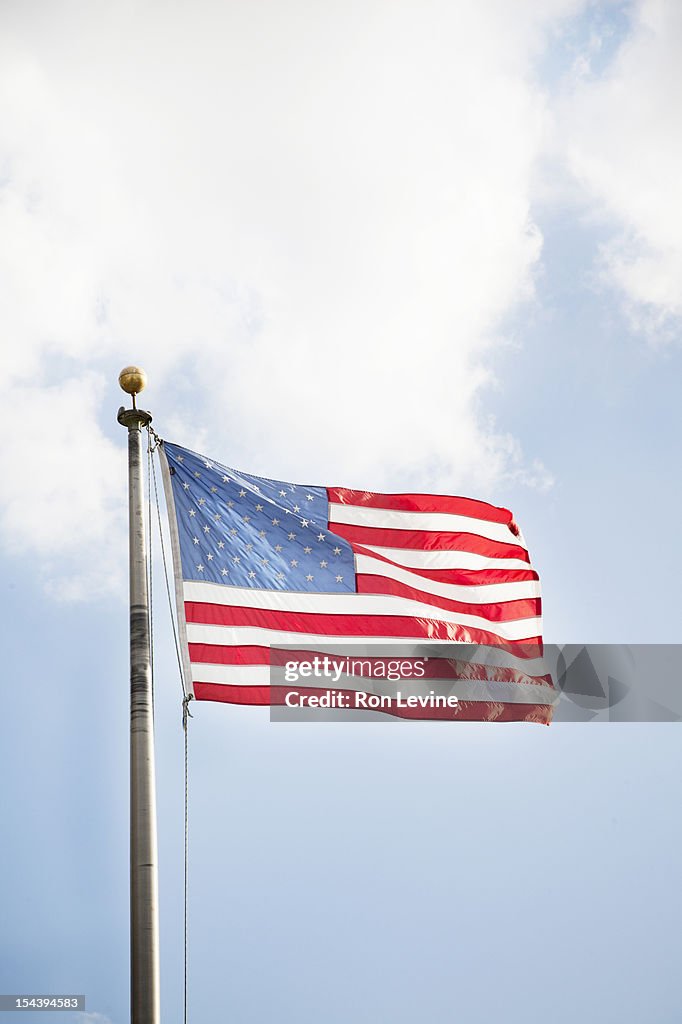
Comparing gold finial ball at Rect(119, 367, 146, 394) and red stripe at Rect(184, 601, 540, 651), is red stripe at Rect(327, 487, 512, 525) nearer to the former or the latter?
red stripe at Rect(184, 601, 540, 651)

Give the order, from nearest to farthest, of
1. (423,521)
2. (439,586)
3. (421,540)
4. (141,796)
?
(141,796) < (439,586) < (421,540) < (423,521)

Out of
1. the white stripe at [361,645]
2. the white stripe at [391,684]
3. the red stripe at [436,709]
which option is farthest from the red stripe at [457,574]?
the red stripe at [436,709]

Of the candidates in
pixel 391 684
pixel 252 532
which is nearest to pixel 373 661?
pixel 391 684

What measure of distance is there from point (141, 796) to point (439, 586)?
6522 millimetres

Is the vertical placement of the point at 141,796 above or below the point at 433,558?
below

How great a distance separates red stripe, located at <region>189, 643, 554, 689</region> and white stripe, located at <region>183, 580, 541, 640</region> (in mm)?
544

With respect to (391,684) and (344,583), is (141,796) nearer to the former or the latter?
(391,684)

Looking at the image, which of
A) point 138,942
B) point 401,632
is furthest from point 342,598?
point 138,942

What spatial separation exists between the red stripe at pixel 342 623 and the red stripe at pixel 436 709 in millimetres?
845

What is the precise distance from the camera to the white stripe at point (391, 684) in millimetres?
14266

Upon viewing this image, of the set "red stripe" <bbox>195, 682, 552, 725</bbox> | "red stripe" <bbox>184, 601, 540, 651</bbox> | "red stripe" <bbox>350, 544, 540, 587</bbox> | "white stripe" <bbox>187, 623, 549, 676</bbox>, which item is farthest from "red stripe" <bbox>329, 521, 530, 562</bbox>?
"red stripe" <bbox>195, 682, 552, 725</bbox>

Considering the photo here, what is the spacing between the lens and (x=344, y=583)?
53.2 feet

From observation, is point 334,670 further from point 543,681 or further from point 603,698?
point 603,698

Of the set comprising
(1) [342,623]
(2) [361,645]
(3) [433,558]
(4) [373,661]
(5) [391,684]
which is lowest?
(5) [391,684]
